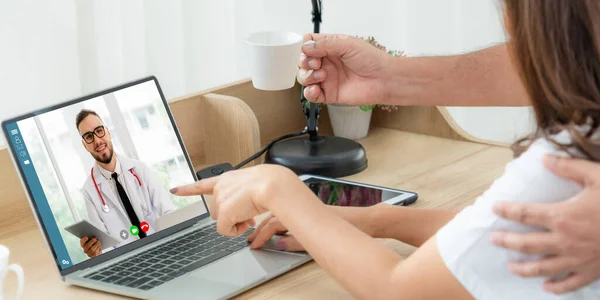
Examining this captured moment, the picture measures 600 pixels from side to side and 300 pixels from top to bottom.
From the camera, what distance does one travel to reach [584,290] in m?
0.83

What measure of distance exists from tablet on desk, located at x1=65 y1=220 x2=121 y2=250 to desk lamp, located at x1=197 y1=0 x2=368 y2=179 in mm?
320

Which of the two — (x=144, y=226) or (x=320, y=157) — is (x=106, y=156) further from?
(x=320, y=157)

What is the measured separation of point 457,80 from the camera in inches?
56.5

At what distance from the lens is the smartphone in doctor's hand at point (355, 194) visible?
1.38m

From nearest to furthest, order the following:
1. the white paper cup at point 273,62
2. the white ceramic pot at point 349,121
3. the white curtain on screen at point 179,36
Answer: the white paper cup at point 273,62 < the white ceramic pot at point 349,121 < the white curtain on screen at point 179,36

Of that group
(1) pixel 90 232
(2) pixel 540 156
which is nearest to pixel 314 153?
(1) pixel 90 232

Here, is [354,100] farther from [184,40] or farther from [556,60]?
[184,40]

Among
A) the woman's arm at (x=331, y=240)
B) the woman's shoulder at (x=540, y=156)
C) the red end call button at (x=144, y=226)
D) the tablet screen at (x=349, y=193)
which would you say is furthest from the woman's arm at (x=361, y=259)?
the tablet screen at (x=349, y=193)

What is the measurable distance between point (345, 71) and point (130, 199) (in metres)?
0.45

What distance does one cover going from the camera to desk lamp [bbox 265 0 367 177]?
1.54m

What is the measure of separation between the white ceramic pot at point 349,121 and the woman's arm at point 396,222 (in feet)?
1.78

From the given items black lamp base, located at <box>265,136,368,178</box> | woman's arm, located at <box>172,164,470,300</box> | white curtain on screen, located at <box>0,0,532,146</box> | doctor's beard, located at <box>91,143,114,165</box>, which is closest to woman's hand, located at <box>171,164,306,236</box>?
woman's arm, located at <box>172,164,470,300</box>

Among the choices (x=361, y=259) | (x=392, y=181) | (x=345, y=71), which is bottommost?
(x=392, y=181)

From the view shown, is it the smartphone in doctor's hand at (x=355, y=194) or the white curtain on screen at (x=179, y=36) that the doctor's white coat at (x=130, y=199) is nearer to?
the smartphone in doctor's hand at (x=355, y=194)
